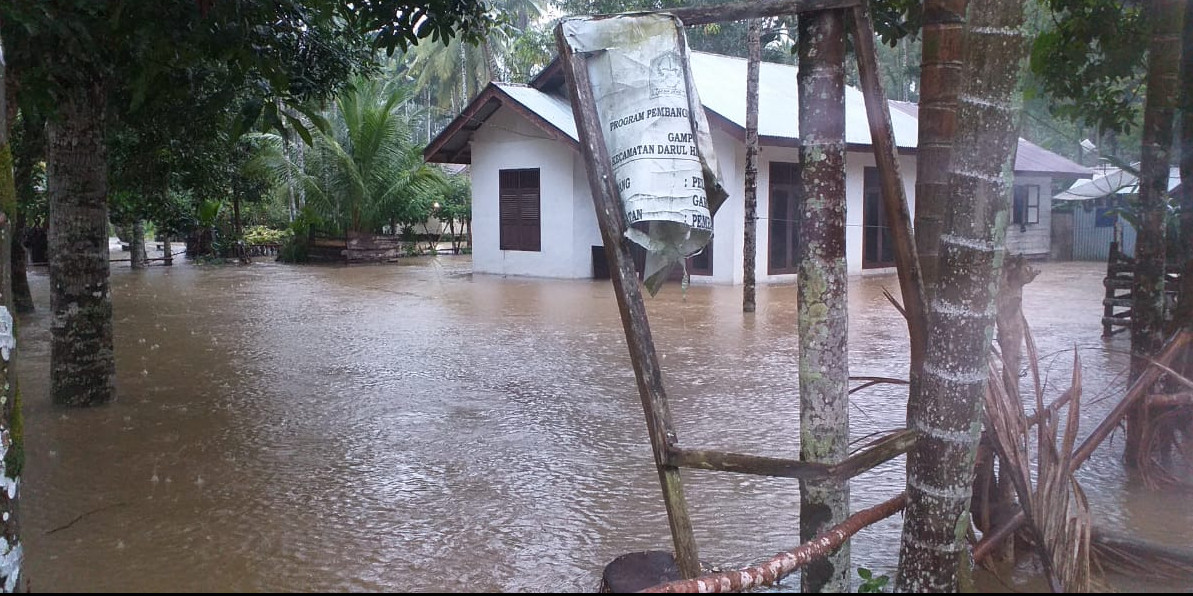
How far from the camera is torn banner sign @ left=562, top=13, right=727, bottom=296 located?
3.15 m

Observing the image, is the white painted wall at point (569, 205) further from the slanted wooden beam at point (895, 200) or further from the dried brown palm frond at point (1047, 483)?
the slanted wooden beam at point (895, 200)

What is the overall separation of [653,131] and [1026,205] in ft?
81.8

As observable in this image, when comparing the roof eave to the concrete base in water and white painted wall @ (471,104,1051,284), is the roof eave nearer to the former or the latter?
white painted wall @ (471,104,1051,284)

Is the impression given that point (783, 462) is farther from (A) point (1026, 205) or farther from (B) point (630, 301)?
(A) point (1026, 205)

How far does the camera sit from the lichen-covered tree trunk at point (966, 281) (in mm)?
2945

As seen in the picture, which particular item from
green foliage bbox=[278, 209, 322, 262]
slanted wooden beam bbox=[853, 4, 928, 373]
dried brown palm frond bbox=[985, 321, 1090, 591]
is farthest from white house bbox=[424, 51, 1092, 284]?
slanted wooden beam bbox=[853, 4, 928, 373]

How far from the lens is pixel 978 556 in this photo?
394cm

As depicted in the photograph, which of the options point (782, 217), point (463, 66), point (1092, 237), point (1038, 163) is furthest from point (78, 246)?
point (463, 66)

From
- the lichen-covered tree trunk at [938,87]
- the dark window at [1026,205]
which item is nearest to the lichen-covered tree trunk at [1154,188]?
the lichen-covered tree trunk at [938,87]

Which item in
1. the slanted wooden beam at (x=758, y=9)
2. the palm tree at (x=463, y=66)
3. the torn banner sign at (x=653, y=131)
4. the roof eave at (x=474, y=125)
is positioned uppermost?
the palm tree at (x=463, y=66)

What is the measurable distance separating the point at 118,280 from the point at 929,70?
2054 centimetres

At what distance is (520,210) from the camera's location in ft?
67.1

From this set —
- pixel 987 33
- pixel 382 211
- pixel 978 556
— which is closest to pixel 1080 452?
pixel 978 556

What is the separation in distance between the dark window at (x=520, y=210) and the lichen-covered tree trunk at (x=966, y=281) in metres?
17.2
